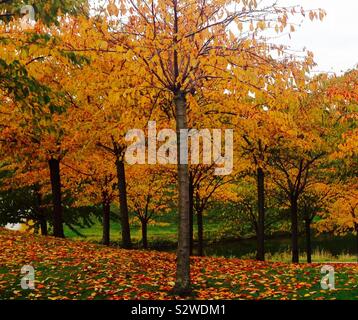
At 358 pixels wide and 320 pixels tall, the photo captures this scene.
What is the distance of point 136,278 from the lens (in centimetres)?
1141

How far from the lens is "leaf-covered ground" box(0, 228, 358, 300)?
389 inches

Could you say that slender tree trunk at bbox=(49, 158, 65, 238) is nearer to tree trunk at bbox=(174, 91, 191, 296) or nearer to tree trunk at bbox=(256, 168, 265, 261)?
tree trunk at bbox=(256, 168, 265, 261)

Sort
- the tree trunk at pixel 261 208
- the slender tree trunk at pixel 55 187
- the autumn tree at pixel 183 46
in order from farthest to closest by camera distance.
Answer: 1. the slender tree trunk at pixel 55 187
2. the tree trunk at pixel 261 208
3. the autumn tree at pixel 183 46

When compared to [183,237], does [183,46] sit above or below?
above

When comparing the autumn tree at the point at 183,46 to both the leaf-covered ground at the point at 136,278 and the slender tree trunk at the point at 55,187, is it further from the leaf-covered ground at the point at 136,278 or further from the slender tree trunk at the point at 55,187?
the slender tree trunk at the point at 55,187

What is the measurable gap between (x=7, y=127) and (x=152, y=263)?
7917 millimetres

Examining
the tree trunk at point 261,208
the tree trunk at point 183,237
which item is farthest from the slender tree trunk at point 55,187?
the tree trunk at point 183,237

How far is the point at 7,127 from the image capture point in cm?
1678

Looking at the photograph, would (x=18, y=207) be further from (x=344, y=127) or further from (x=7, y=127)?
(x=344, y=127)

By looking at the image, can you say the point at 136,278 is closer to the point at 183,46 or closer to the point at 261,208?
the point at 183,46

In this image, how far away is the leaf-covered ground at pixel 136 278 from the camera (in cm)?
988

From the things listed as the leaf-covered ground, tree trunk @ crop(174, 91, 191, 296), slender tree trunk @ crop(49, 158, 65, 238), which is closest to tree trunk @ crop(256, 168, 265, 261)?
the leaf-covered ground

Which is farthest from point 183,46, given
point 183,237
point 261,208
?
point 261,208
